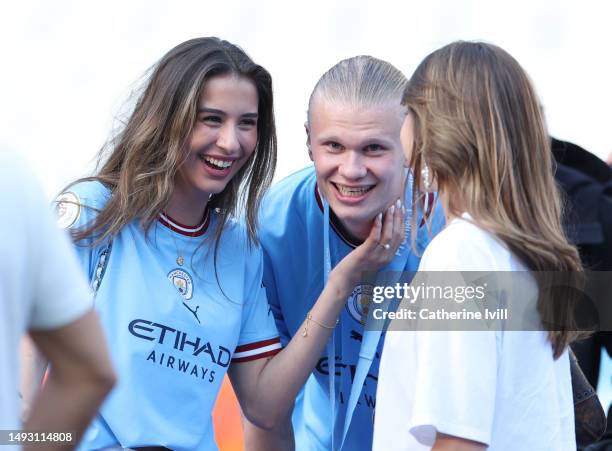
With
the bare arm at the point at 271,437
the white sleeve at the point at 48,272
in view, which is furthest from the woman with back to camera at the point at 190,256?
the white sleeve at the point at 48,272

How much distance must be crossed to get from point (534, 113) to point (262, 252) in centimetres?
113

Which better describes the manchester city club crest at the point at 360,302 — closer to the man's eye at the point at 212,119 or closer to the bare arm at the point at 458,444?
the man's eye at the point at 212,119

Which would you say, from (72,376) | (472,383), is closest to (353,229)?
(472,383)

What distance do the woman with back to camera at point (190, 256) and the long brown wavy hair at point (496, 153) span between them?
76 centimetres

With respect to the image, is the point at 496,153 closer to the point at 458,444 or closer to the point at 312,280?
the point at 458,444

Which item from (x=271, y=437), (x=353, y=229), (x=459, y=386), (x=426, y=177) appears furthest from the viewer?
(x=271, y=437)

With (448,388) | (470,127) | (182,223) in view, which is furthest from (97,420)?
(470,127)

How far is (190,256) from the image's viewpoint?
2541 mm

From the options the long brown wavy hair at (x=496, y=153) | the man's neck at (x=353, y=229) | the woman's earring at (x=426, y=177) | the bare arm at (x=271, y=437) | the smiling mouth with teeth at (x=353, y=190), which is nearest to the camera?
the long brown wavy hair at (x=496, y=153)

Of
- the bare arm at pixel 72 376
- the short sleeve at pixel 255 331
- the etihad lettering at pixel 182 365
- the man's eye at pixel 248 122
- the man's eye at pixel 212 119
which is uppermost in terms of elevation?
the man's eye at pixel 248 122

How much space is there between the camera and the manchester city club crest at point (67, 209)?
7.84 ft

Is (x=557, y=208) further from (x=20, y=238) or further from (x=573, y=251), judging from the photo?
(x=20, y=238)

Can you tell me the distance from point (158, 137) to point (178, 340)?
0.52 m

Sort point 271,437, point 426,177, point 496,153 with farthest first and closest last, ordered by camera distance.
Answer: point 271,437, point 426,177, point 496,153
